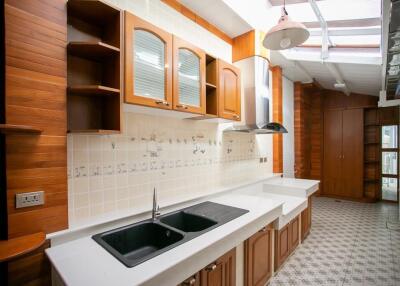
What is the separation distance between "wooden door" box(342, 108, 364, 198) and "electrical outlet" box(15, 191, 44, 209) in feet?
19.5

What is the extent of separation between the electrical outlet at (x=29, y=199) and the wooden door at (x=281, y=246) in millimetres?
2024

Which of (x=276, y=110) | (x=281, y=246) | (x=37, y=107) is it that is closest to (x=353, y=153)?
(x=276, y=110)

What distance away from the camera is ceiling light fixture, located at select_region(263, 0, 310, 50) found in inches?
57.5

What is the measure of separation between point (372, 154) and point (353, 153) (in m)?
0.44

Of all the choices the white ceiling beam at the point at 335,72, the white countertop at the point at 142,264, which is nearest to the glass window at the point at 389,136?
the white ceiling beam at the point at 335,72

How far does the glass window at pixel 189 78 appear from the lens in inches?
67.6

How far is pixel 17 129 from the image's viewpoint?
968 mm

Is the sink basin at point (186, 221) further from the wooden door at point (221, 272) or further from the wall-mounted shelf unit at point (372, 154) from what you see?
the wall-mounted shelf unit at point (372, 154)

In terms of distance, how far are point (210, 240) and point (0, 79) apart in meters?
1.35

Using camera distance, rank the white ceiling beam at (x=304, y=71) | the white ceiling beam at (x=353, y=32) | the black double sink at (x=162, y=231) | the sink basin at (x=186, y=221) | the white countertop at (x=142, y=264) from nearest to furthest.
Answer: the white countertop at (x=142, y=264) < the black double sink at (x=162, y=231) < the sink basin at (x=186, y=221) < the white ceiling beam at (x=353, y=32) < the white ceiling beam at (x=304, y=71)

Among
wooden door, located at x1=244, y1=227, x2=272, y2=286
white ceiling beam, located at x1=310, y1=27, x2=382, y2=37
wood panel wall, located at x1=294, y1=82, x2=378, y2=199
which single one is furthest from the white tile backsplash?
wood panel wall, located at x1=294, y1=82, x2=378, y2=199

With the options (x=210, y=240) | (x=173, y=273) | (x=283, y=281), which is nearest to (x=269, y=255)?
(x=283, y=281)

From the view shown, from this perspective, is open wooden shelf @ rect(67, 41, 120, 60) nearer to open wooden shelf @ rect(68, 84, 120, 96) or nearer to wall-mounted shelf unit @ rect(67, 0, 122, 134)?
wall-mounted shelf unit @ rect(67, 0, 122, 134)

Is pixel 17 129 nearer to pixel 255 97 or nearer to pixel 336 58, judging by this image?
pixel 255 97
